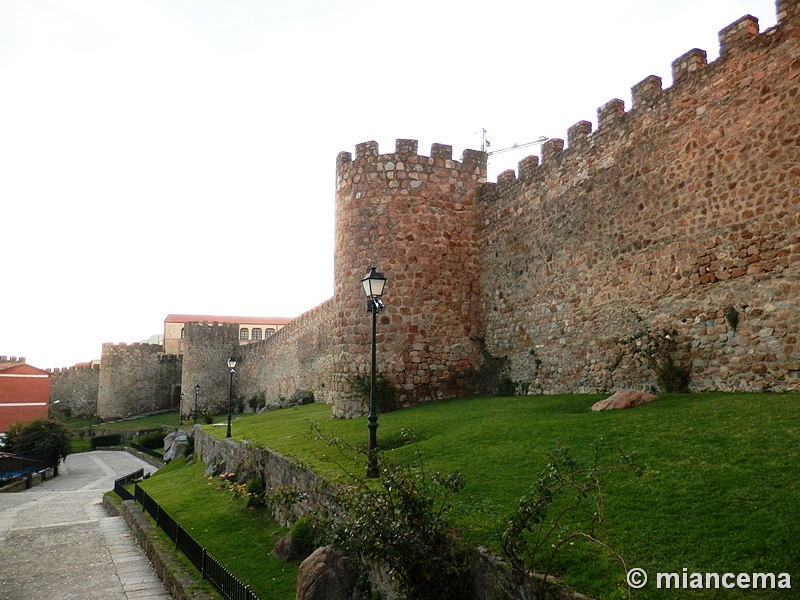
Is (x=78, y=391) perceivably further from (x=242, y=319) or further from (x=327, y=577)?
(x=327, y=577)

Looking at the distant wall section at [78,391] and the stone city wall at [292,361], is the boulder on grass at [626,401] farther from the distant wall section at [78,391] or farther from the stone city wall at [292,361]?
the distant wall section at [78,391]

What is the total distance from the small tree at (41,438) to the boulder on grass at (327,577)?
91.1ft

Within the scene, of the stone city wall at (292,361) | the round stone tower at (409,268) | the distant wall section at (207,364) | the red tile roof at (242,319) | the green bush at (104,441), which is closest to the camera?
the round stone tower at (409,268)

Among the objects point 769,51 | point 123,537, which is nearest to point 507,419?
point 769,51

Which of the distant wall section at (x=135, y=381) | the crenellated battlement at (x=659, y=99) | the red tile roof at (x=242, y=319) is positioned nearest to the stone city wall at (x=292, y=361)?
the distant wall section at (x=135, y=381)

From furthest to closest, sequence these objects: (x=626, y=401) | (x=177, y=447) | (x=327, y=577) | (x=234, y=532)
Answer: (x=177, y=447)
(x=234, y=532)
(x=626, y=401)
(x=327, y=577)

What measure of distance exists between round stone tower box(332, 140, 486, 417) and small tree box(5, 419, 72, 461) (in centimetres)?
2051

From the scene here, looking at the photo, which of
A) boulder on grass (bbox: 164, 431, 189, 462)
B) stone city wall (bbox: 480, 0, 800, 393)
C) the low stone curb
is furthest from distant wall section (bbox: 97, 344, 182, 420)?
stone city wall (bbox: 480, 0, 800, 393)

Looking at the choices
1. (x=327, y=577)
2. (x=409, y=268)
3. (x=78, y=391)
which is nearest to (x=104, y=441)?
(x=78, y=391)

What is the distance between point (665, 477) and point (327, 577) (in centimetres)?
381

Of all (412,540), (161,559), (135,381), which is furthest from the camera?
(135,381)

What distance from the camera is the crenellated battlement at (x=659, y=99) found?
31.6 feet

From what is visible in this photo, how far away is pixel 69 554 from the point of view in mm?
11945

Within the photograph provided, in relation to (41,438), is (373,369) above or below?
above
